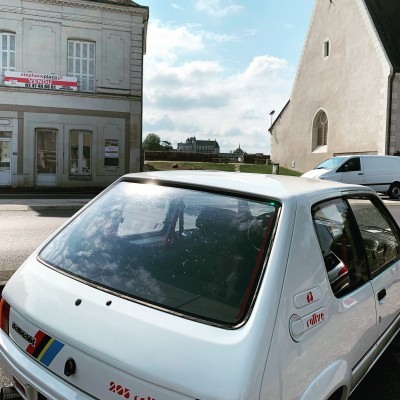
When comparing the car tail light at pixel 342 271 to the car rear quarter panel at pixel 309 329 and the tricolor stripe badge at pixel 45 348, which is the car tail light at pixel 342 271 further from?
the tricolor stripe badge at pixel 45 348

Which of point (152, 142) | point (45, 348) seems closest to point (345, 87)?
point (45, 348)

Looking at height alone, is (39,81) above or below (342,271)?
above

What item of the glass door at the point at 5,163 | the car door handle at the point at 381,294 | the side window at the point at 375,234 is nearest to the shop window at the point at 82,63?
the glass door at the point at 5,163

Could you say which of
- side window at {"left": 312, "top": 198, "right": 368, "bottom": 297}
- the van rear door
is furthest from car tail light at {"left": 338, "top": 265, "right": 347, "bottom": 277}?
the van rear door

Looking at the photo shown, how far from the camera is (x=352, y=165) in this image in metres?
17.3

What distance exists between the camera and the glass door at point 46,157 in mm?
20391

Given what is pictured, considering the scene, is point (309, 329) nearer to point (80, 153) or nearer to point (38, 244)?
point (38, 244)

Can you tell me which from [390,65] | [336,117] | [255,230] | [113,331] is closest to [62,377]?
[113,331]

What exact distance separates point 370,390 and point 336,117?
89.9 feet

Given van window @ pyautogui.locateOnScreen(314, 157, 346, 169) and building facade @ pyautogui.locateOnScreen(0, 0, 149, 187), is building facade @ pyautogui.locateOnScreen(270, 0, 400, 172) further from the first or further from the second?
building facade @ pyautogui.locateOnScreen(0, 0, 149, 187)

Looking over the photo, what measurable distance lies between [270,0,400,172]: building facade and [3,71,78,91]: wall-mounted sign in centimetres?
1727

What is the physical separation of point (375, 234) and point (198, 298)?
2098 millimetres

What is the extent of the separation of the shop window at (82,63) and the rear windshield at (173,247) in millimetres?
20054

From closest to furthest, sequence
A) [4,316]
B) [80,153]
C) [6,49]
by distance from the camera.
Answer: [4,316]
[6,49]
[80,153]
